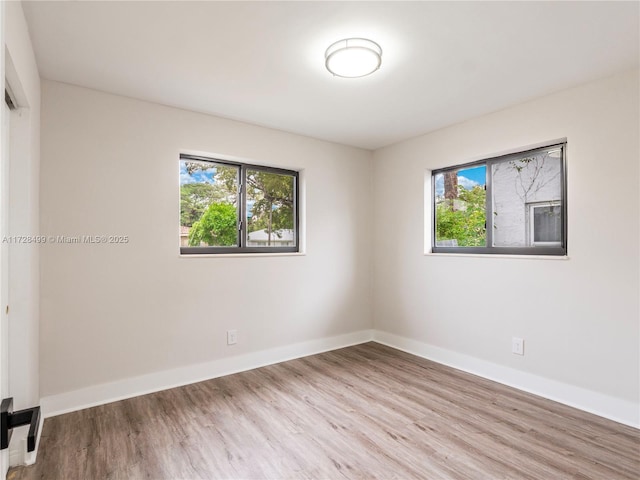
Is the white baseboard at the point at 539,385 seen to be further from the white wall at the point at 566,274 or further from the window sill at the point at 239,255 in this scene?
the window sill at the point at 239,255

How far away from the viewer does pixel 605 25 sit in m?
2.09

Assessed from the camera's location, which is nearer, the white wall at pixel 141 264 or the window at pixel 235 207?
the white wall at pixel 141 264

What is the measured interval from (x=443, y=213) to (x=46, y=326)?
12.1 feet

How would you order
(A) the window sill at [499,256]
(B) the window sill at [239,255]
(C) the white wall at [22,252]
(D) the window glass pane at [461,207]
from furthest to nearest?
(D) the window glass pane at [461,207]
(B) the window sill at [239,255]
(A) the window sill at [499,256]
(C) the white wall at [22,252]

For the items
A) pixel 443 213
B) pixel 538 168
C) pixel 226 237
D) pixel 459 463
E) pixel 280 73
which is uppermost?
pixel 280 73

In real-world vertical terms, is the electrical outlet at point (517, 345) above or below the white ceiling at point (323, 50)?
below

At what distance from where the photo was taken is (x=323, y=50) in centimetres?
234

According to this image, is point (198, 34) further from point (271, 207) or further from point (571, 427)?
point (571, 427)

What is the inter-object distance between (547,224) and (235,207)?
2831 millimetres

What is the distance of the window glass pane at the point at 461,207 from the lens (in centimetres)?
365

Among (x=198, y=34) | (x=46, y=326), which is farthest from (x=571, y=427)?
(x=46, y=326)

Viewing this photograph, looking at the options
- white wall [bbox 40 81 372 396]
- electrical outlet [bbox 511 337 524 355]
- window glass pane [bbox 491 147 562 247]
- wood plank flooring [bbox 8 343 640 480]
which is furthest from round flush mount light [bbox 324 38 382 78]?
electrical outlet [bbox 511 337 524 355]

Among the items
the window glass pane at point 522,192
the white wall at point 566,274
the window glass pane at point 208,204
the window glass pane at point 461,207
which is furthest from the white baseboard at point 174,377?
the window glass pane at point 522,192

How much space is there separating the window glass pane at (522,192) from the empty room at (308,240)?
0.02m
